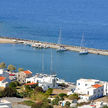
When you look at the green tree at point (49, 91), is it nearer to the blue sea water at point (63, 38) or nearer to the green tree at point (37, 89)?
the green tree at point (37, 89)

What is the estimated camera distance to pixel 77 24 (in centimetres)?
6950

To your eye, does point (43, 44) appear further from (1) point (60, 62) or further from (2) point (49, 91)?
(2) point (49, 91)

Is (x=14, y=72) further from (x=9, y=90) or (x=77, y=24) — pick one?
(x=77, y=24)

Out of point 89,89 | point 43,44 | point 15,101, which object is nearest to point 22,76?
point 89,89

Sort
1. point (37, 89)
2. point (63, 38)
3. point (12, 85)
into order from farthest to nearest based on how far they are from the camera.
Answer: point (63, 38), point (12, 85), point (37, 89)

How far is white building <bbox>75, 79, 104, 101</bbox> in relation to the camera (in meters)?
31.0

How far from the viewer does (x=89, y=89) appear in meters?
31.6

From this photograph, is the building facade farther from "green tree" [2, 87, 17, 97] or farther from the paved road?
the paved road

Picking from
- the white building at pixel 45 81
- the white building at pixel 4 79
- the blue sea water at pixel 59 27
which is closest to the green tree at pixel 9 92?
the white building at pixel 4 79

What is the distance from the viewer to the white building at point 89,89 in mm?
31000

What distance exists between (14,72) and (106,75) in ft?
22.8

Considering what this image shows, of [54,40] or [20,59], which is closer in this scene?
[20,59]

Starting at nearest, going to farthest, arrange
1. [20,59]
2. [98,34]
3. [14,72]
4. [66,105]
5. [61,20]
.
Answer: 1. [66,105]
2. [14,72]
3. [20,59]
4. [98,34]
5. [61,20]

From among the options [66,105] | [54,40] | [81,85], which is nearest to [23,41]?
[54,40]
